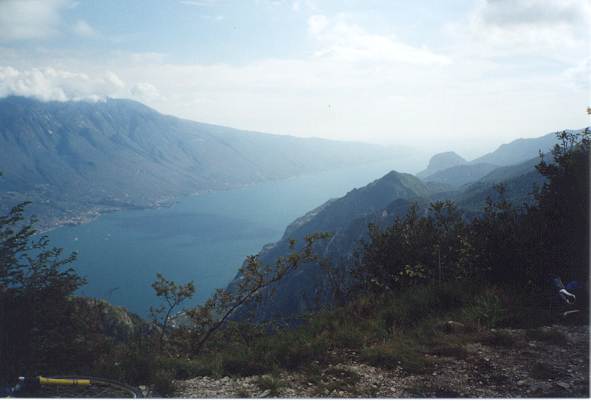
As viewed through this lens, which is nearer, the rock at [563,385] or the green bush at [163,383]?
the rock at [563,385]

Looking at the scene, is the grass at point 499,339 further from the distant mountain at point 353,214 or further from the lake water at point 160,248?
the distant mountain at point 353,214

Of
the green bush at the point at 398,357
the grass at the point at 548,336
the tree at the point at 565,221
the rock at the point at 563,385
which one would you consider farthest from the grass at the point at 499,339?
the tree at the point at 565,221

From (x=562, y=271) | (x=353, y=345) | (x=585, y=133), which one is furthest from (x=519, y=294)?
(x=585, y=133)

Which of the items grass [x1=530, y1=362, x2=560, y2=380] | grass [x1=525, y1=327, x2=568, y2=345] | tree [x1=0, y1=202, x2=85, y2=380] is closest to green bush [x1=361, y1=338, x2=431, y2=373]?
grass [x1=530, y1=362, x2=560, y2=380]

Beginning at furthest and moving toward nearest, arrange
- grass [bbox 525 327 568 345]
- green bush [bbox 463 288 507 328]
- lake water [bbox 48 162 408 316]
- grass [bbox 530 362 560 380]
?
lake water [bbox 48 162 408 316]
green bush [bbox 463 288 507 328]
grass [bbox 525 327 568 345]
grass [bbox 530 362 560 380]

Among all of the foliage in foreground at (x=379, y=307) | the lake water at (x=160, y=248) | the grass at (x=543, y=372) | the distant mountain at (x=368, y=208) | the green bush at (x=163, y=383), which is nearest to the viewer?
the grass at (x=543, y=372)

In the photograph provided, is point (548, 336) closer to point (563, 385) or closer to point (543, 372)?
point (543, 372)

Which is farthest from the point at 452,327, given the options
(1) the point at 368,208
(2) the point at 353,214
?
(1) the point at 368,208

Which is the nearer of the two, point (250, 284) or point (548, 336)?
point (548, 336)

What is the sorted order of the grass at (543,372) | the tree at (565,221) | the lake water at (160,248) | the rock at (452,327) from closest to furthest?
the grass at (543,372) → the rock at (452,327) → the tree at (565,221) → the lake water at (160,248)

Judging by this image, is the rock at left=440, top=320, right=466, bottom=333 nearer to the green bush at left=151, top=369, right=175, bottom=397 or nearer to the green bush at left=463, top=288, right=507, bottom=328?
the green bush at left=463, top=288, right=507, bottom=328

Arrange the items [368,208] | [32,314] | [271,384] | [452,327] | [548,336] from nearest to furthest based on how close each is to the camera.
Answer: [271,384] → [548,336] → [452,327] → [32,314] → [368,208]
